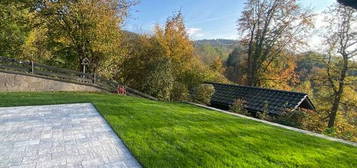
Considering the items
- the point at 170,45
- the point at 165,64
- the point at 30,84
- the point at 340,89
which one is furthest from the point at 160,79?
the point at 340,89

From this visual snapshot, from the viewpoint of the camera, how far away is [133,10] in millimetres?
14938

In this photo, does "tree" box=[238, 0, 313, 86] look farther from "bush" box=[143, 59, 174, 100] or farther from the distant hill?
"bush" box=[143, 59, 174, 100]

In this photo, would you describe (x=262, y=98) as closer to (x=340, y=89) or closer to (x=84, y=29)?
(x=340, y=89)

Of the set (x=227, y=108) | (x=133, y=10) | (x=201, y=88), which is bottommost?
(x=227, y=108)

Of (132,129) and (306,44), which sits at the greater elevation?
(306,44)

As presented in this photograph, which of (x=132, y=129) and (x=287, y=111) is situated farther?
(x=287, y=111)

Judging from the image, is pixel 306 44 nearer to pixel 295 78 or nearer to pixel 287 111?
pixel 295 78

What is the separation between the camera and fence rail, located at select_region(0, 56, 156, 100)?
11102 mm

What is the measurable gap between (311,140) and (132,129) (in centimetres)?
435

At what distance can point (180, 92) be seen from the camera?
12688 millimetres

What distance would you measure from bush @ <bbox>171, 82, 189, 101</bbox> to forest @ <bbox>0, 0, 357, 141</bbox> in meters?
0.06

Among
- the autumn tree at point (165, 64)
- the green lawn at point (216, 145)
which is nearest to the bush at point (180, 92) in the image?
the autumn tree at point (165, 64)

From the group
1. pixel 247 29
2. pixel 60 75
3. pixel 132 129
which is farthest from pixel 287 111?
pixel 60 75

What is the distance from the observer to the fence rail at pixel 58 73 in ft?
36.4
